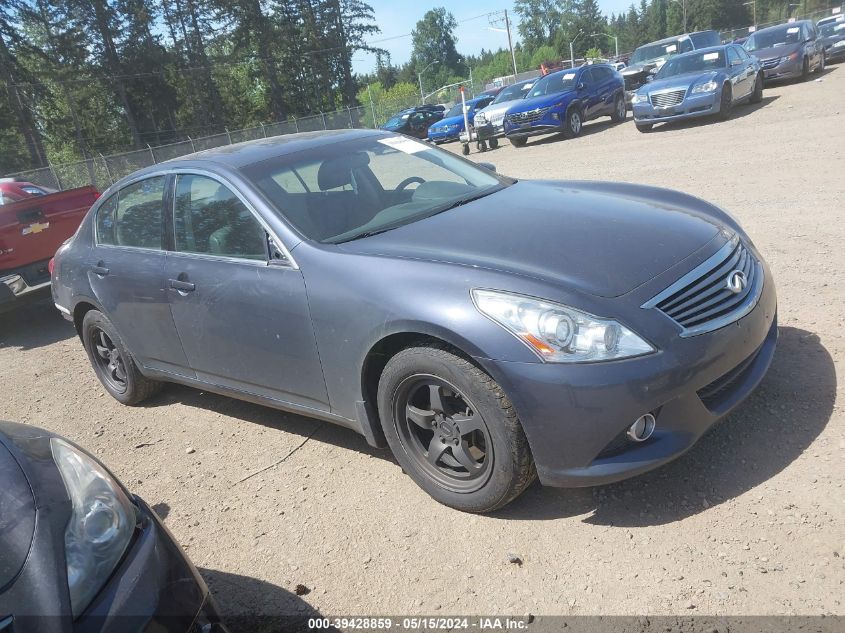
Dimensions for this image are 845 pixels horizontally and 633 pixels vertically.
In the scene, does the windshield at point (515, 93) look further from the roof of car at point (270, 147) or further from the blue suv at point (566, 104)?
the roof of car at point (270, 147)

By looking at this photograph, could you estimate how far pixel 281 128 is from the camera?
3612cm

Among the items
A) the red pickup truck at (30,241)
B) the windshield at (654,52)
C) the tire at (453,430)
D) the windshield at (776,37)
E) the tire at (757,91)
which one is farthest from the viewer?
the windshield at (654,52)

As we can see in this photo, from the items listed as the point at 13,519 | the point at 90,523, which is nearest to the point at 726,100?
the point at 90,523

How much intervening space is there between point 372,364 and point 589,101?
16123 millimetres

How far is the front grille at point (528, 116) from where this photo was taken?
1680 centimetres

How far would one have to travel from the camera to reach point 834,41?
24578 millimetres

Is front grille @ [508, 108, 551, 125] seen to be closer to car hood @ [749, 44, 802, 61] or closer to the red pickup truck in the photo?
car hood @ [749, 44, 802, 61]

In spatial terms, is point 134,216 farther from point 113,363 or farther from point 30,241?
point 30,241

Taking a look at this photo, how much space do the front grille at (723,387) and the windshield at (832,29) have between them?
27547 millimetres

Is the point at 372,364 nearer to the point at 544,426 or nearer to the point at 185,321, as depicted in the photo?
the point at 544,426

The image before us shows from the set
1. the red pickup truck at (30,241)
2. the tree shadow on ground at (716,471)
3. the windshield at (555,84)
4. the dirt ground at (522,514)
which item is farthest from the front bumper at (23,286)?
the windshield at (555,84)

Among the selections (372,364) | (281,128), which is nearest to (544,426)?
(372,364)

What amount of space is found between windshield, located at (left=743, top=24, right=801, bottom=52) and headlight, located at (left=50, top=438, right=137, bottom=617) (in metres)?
21.5

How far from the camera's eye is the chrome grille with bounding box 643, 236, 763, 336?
2.66 m
